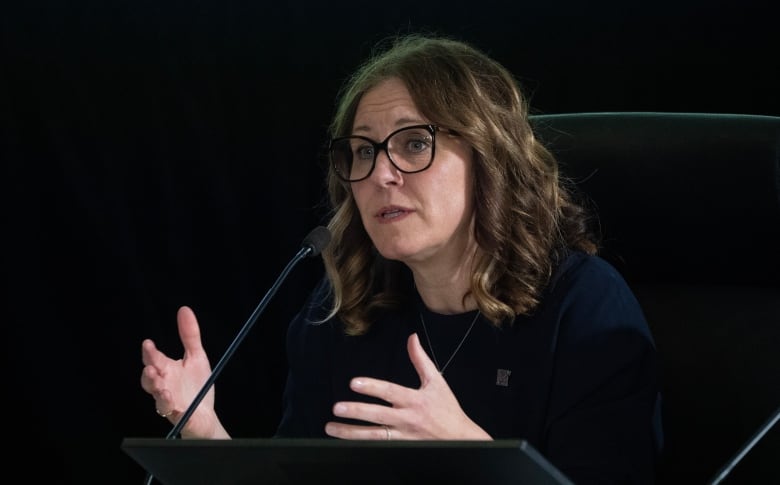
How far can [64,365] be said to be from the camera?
87.4 inches

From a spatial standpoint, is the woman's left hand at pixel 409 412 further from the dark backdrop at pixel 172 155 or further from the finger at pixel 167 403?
the dark backdrop at pixel 172 155

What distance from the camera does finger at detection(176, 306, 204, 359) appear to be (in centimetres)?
142

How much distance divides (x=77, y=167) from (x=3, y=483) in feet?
2.47

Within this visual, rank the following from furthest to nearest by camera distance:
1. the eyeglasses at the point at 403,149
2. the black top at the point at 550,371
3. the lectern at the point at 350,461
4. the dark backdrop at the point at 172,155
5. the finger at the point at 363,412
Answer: the dark backdrop at the point at 172,155 → the eyeglasses at the point at 403,149 → the black top at the point at 550,371 → the finger at the point at 363,412 → the lectern at the point at 350,461

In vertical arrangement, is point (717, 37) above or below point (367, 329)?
above

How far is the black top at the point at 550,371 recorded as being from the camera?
133cm

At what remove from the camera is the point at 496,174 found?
5.04ft

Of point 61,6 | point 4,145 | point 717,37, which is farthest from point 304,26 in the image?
point 717,37

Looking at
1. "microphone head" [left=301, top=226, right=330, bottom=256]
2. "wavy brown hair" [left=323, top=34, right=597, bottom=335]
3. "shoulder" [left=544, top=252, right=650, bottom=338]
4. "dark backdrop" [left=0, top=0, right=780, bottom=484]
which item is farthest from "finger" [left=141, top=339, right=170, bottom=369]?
"dark backdrop" [left=0, top=0, right=780, bottom=484]

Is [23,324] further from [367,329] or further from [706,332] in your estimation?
[706,332]

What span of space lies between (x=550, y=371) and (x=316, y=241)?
0.39m

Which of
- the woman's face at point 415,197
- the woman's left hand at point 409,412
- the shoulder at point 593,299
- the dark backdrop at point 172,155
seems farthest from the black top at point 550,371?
the dark backdrop at point 172,155

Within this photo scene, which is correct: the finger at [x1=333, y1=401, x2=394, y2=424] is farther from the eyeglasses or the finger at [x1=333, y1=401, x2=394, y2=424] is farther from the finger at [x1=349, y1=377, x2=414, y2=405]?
the eyeglasses

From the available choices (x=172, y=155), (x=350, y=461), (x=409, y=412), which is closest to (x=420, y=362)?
(x=409, y=412)
